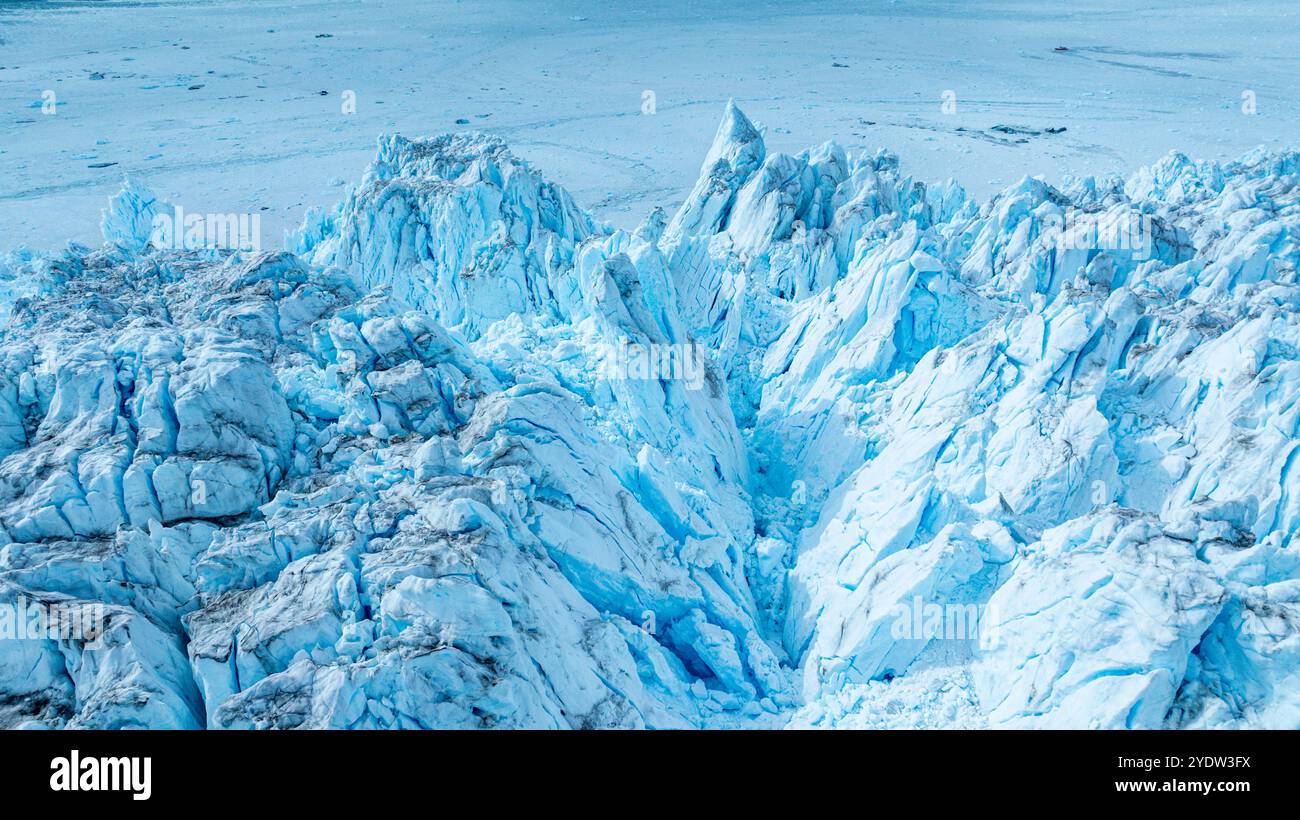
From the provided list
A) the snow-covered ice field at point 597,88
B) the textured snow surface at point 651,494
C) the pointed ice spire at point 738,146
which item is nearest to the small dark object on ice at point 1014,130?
the snow-covered ice field at point 597,88

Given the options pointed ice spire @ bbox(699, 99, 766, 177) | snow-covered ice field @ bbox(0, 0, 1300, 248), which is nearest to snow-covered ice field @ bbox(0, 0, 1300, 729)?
pointed ice spire @ bbox(699, 99, 766, 177)

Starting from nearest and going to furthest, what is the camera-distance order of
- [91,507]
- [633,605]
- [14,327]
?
[91,507] < [633,605] < [14,327]

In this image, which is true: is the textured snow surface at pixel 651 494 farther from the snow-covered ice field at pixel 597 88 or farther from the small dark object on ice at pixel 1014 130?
the small dark object on ice at pixel 1014 130

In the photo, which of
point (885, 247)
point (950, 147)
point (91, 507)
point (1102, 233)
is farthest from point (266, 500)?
point (950, 147)

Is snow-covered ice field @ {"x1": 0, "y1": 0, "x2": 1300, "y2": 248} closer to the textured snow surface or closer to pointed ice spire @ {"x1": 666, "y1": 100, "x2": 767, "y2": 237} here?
pointed ice spire @ {"x1": 666, "y1": 100, "x2": 767, "y2": 237}

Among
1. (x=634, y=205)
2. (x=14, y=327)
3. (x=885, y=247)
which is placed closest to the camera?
(x=14, y=327)
